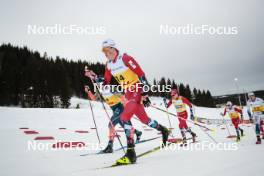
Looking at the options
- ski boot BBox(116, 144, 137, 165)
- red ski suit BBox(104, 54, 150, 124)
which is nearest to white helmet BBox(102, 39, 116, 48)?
→ red ski suit BBox(104, 54, 150, 124)

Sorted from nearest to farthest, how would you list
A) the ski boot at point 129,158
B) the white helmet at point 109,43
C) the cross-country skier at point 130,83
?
the ski boot at point 129,158, the cross-country skier at point 130,83, the white helmet at point 109,43

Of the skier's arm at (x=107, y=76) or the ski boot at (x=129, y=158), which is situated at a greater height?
the skier's arm at (x=107, y=76)

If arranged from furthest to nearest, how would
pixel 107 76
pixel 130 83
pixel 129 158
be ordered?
pixel 107 76 < pixel 130 83 < pixel 129 158

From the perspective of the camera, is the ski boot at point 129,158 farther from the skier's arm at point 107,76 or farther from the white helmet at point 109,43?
the white helmet at point 109,43

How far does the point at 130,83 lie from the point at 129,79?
93 millimetres

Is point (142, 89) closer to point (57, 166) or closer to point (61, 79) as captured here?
point (57, 166)

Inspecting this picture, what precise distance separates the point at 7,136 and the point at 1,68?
4453 centimetres

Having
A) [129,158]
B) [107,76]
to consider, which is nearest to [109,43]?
[107,76]

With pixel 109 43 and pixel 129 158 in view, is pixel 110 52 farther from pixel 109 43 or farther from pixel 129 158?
pixel 129 158

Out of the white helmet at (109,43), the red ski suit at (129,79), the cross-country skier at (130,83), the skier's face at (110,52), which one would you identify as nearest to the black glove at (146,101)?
the cross-country skier at (130,83)

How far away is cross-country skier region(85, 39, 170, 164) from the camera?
4875mm

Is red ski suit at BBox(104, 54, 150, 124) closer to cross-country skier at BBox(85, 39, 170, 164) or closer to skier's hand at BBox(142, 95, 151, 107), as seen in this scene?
cross-country skier at BBox(85, 39, 170, 164)

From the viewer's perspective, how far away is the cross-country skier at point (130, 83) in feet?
16.0

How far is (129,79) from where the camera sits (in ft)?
17.0
